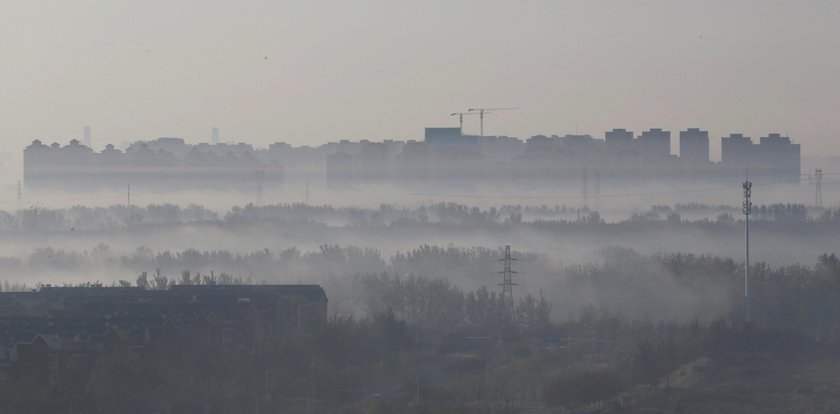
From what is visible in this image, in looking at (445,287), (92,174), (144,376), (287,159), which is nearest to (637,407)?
(144,376)

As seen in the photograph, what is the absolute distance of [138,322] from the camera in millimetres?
25703

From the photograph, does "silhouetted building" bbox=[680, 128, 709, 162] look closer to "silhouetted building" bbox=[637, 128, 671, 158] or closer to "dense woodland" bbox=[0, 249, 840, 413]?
"silhouetted building" bbox=[637, 128, 671, 158]

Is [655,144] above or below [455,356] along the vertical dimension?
above

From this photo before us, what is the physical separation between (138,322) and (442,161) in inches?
2328

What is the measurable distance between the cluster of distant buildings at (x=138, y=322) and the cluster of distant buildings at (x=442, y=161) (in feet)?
144

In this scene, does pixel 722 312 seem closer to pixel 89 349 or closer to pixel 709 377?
pixel 709 377

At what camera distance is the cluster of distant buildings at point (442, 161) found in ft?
251

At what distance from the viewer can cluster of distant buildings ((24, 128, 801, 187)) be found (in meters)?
76.6

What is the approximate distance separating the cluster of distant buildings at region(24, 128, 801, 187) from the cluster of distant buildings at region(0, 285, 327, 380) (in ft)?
144

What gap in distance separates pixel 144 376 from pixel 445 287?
15439 millimetres

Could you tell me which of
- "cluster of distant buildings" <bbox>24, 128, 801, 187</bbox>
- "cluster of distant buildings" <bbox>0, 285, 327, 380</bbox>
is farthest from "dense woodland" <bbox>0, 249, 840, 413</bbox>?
"cluster of distant buildings" <bbox>24, 128, 801, 187</bbox>

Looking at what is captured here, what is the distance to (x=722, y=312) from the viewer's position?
111 ft

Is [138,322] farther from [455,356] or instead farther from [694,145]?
[694,145]

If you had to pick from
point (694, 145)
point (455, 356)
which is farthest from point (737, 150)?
point (455, 356)
